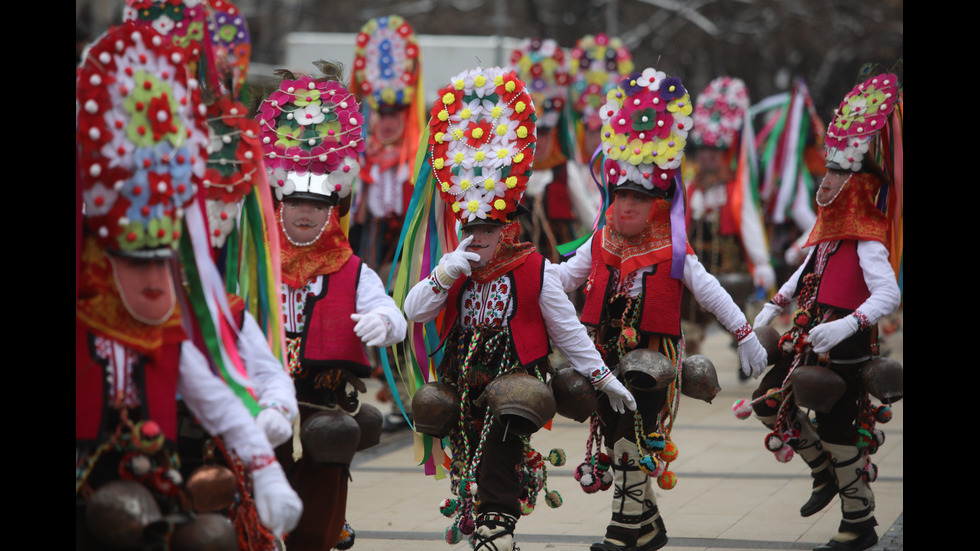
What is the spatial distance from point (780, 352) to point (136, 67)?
3683 mm

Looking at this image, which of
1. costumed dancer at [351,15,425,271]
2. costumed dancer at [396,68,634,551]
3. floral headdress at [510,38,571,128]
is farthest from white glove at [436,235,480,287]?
floral headdress at [510,38,571,128]

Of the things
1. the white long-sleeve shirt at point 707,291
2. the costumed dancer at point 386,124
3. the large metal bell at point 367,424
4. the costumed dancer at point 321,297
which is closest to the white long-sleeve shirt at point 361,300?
the costumed dancer at point 321,297

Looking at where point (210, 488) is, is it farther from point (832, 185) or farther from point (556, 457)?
point (832, 185)

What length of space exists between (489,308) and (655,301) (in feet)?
2.89

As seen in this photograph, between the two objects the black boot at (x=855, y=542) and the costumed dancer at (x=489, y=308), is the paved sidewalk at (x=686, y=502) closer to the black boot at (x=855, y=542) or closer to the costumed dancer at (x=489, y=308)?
the black boot at (x=855, y=542)

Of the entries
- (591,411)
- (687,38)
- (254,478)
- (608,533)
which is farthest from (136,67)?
(687,38)

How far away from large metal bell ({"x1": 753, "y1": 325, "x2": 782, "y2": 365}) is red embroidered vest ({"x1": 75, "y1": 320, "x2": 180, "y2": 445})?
11.0ft

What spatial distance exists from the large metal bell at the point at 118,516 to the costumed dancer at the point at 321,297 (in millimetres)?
1228

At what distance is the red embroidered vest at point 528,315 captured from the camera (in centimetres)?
479

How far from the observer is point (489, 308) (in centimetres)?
486

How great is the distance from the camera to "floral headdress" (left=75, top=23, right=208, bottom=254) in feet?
10.4

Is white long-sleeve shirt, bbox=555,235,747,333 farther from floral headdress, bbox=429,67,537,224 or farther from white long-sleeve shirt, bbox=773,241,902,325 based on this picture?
floral headdress, bbox=429,67,537,224

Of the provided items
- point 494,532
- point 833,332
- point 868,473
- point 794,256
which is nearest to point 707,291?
point 833,332

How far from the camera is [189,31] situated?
5.71 metres
